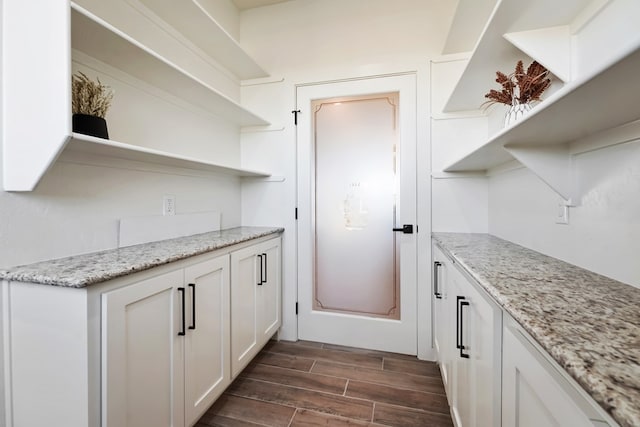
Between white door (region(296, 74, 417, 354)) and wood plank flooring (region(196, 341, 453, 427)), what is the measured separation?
229mm

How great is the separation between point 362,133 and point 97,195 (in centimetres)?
181

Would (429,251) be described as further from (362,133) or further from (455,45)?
(455,45)

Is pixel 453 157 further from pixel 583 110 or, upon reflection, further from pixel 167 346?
pixel 167 346

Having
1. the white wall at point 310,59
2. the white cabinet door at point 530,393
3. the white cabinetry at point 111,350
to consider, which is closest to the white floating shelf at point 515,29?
the white wall at point 310,59

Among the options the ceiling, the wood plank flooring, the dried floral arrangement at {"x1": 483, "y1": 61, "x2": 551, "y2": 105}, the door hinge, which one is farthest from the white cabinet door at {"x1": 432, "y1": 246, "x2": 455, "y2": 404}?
the ceiling

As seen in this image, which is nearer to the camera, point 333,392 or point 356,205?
point 333,392

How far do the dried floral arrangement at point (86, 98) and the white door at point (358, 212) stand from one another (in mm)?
1458

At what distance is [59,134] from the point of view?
96 cm

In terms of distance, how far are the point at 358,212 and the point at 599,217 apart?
1.49m

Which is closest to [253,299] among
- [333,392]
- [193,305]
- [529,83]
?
[193,305]

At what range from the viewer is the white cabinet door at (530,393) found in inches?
20.2

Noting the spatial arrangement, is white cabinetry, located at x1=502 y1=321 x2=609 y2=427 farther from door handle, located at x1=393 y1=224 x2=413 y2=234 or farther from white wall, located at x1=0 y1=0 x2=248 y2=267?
white wall, located at x1=0 y1=0 x2=248 y2=267

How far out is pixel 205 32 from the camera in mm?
1875

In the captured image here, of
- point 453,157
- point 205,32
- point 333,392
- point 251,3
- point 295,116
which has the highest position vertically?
point 251,3
